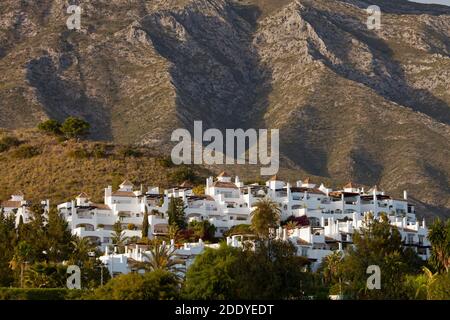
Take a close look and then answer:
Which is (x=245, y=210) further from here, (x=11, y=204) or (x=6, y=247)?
(x=6, y=247)

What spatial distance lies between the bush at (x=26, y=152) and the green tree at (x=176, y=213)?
129 ft

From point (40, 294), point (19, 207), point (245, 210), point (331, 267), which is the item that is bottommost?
point (40, 294)

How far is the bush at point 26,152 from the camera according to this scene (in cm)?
14862

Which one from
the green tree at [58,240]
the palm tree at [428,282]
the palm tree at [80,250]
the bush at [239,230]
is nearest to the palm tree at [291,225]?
the bush at [239,230]

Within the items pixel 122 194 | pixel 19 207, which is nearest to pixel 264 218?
pixel 122 194

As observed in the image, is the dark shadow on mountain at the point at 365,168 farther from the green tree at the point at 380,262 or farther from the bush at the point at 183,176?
the green tree at the point at 380,262

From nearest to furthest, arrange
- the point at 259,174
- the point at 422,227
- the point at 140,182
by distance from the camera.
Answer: the point at 422,227 < the point at 140,182 < the point at 259,174

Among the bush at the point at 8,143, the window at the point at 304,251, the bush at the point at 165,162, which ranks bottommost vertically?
the window at the point at 304,251

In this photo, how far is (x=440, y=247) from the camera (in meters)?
92.9

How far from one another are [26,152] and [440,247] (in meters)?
69.2
